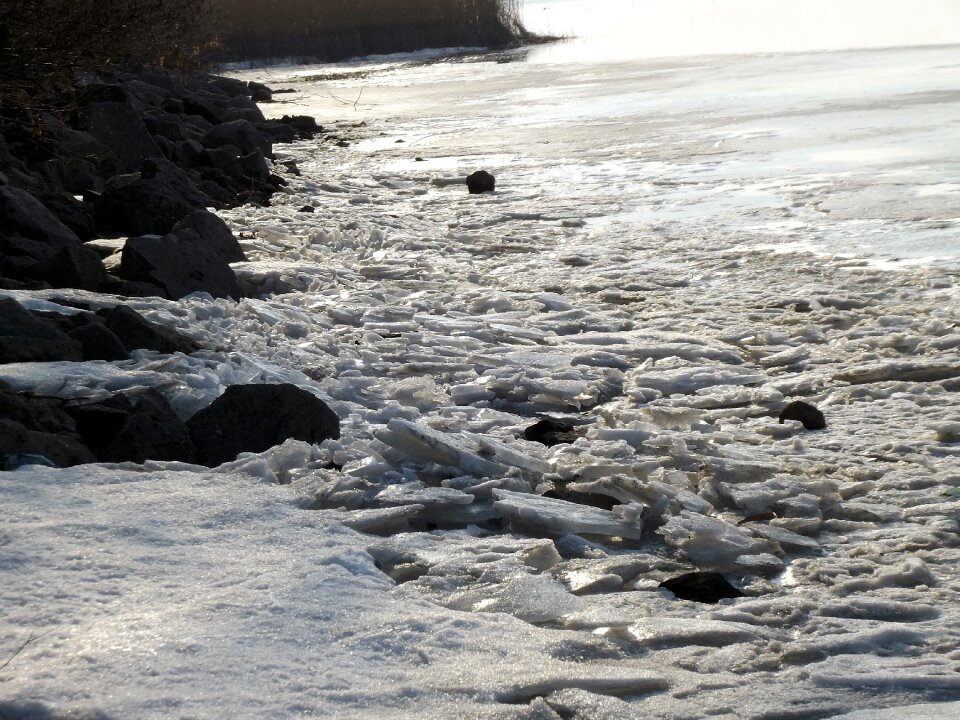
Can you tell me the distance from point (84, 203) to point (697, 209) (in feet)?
15.4

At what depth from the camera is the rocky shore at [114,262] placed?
344 centimetres

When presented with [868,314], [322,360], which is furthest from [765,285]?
[322,360]

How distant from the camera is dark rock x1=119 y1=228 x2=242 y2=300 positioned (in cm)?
535

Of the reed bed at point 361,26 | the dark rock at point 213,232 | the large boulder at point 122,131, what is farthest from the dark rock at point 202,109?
the reed bed at point 361,26

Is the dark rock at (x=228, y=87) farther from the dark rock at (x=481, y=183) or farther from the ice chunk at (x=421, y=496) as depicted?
the ice chunk at (x=421, y=496)

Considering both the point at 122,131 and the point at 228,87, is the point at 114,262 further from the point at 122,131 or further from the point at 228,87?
the point at 228,87

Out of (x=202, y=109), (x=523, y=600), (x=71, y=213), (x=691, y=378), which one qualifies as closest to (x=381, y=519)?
(x=523, y=600)

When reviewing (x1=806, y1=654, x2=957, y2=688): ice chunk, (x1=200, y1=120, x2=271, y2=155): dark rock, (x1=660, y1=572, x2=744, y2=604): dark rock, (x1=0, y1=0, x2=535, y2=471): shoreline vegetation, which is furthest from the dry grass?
(x1=806, y1=654, x2=957, y2=688): ice chunk

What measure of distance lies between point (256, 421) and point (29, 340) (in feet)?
3.32

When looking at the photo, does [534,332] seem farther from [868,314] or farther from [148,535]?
[148,535]

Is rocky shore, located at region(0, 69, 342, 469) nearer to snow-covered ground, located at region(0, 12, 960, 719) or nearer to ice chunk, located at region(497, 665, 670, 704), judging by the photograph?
snow-covered ground, located at region(0, 12, 960, 719)

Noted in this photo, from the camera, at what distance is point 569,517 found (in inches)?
128

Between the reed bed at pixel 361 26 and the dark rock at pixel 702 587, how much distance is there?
31.7 metres

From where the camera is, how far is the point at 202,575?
8.45 ft
